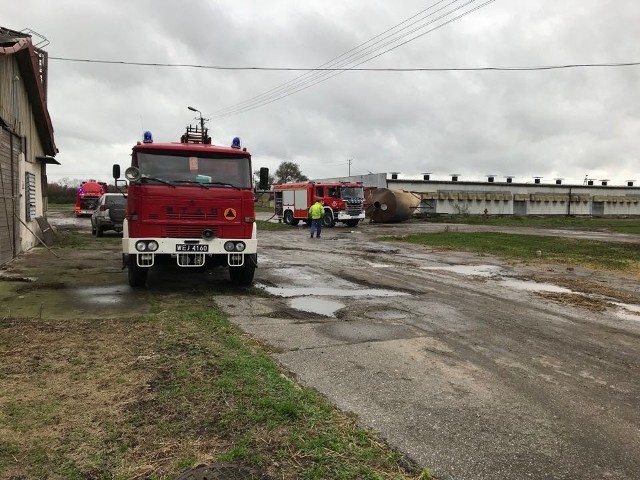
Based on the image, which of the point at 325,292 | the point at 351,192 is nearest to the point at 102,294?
the point at 325,292

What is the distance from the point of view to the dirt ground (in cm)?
353

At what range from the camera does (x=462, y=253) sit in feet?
55.8

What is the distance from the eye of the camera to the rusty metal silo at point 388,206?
35906 mm

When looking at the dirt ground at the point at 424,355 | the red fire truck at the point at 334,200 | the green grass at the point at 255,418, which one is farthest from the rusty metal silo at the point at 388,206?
the green grass at the point at 255,418

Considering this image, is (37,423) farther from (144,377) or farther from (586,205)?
(586,205)

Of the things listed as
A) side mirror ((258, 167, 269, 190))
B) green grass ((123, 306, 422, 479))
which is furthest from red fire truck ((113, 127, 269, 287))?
green grass ((123, 306, 422, 479))

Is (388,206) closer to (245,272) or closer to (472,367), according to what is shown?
(245,272)

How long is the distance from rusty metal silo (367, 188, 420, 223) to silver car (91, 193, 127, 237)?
20017 mm

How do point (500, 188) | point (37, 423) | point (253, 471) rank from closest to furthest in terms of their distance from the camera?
point (253, 471) < point (37, 423) < point (500, 188)

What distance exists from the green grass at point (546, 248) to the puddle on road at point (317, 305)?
30.5 feet

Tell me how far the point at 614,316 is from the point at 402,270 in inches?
215

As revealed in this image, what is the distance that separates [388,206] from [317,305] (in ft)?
93.6

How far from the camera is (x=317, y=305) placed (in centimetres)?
813

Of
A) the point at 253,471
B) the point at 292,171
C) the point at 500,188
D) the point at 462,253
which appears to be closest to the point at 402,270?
the point at 462,253
